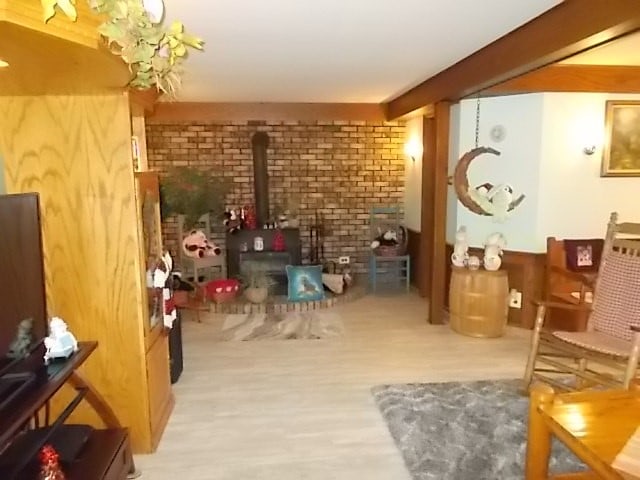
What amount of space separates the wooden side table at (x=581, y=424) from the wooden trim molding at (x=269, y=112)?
162 inches

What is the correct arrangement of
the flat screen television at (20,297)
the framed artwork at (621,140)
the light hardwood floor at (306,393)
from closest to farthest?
1. the flat screen television at (20,297)
2. the light hardwood floor at (306,393)
3. the framed artwork at (621,140)

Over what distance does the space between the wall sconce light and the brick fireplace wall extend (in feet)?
0.43

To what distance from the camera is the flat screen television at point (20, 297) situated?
67.2 inches

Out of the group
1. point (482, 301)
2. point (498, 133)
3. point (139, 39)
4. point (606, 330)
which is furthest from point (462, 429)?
point (498, 133)

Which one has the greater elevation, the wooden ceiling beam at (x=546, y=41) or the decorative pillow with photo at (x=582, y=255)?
the wooden ceiling beam at (x=546, y=41)

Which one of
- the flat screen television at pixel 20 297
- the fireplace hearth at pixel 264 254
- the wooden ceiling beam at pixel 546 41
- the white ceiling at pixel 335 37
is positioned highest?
the white ceiling at pixel 335 37

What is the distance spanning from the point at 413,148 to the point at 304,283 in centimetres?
198

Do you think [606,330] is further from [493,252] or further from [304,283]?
[304,283]

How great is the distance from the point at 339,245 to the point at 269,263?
1008mm

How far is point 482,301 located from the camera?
13.6ft

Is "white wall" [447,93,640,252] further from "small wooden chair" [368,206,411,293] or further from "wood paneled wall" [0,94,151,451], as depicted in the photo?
"wood paneled wall" [0,94,151,451]

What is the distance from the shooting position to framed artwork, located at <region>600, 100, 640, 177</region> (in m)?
4.10

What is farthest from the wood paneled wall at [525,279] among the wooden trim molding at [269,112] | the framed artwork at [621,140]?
the wooden trim molding at [269,112]

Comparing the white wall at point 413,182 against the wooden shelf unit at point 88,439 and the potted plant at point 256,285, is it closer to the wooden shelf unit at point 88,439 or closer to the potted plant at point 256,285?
the potted plant at point 256,285
